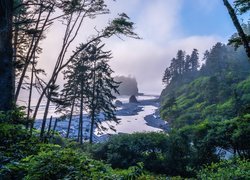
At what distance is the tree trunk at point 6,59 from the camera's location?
8188 millimetres

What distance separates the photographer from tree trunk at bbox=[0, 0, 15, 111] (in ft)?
26.9

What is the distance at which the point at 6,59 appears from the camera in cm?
843

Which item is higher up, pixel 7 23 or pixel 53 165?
pixel 7 23

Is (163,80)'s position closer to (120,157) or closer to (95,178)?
(120,157)

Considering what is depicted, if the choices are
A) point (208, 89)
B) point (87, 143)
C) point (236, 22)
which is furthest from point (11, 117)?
point (208, 89)

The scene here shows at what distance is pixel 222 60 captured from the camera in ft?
333

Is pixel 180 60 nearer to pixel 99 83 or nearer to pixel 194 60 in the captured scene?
pixel 194 60

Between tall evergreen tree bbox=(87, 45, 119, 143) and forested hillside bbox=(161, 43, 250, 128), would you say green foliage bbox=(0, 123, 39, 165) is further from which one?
forested hillside bbox=(161, 43, 250, 128)

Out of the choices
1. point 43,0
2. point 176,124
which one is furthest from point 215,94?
point 43,0

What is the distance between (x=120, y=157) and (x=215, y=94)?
57447 mm

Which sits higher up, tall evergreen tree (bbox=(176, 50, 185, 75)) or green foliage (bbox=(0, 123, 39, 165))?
tall evergreen tree (bbox=(176, 50, 185, 75))

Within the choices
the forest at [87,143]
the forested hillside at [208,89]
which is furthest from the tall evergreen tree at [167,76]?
the forest at [87,143]

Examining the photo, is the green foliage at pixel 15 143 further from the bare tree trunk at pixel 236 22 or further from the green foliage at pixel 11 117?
the bare tree trunk at pixel 236 22

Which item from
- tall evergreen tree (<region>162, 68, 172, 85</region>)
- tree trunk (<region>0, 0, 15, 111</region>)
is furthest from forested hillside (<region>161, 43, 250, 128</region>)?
tree trunk (<region>0, 0, 15, 111</region>)
